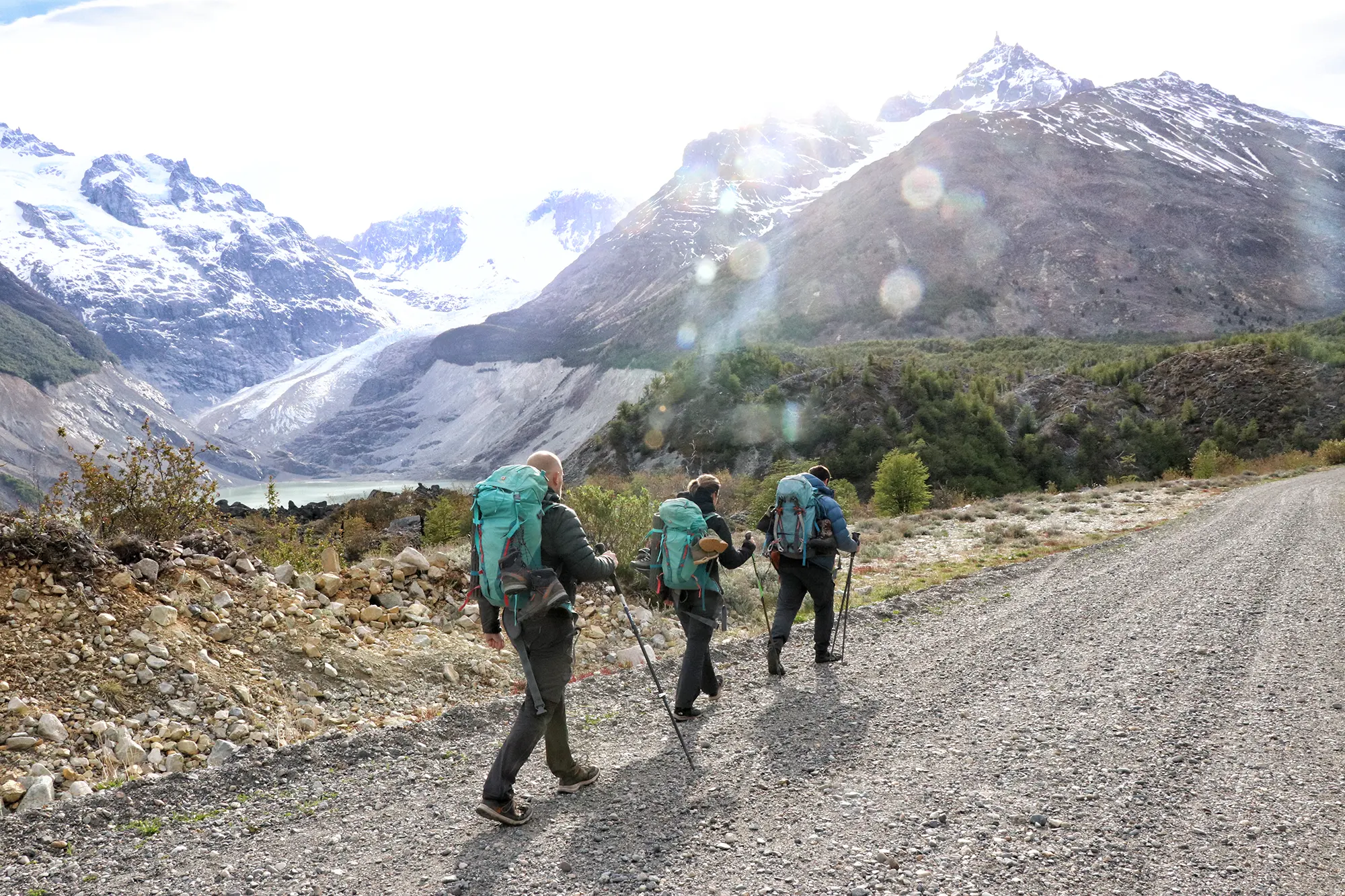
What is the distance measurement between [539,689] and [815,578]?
3.81 m

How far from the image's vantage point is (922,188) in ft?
417

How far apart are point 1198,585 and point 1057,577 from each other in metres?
1.94

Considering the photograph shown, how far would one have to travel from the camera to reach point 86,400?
531ft

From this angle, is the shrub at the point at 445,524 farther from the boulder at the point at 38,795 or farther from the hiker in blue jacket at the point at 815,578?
the boulder at the point at 38,795

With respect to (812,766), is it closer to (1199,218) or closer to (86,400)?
(1199,218)

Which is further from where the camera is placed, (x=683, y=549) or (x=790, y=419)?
(x=790, y=419)

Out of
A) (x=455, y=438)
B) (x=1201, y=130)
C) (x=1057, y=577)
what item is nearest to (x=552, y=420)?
(x=455, y=438)

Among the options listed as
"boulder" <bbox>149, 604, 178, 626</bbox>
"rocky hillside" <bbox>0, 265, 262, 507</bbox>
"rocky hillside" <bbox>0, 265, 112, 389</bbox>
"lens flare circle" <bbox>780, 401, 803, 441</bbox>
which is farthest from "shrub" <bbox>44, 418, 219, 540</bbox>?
"rocky hillside" <bbox>0, 265, 112, 389</bbox>

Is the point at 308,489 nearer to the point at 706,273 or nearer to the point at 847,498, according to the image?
the point at 706,273

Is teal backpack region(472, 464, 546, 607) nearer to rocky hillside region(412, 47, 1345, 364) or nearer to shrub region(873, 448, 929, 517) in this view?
shrub region(873, 448, 929, 517)

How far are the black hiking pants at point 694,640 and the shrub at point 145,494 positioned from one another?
658cm

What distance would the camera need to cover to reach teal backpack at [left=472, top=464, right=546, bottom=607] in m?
4.91

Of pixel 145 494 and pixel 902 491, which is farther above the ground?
pixel 145 494

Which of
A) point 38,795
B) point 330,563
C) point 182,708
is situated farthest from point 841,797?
point 330,563
